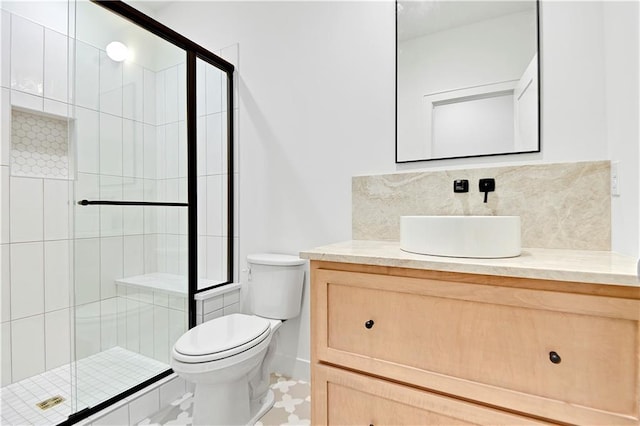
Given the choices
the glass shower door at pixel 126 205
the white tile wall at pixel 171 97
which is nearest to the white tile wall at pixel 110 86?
the glass shower door at pixel 126 205

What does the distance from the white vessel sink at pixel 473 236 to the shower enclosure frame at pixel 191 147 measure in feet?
4.52

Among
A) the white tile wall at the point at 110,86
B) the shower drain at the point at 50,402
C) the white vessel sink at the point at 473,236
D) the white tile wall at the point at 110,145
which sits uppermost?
the white tile wall at the point at 110,86

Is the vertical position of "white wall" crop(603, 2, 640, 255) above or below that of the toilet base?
above

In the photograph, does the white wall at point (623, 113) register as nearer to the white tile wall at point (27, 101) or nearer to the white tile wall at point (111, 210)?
the white tile wall at point (111, 210)

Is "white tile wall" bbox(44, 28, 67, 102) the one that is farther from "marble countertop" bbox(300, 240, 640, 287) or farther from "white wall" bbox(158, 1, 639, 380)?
"marble countertop" bbox(300, 240, 640, 287)

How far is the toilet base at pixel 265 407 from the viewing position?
1.46 m

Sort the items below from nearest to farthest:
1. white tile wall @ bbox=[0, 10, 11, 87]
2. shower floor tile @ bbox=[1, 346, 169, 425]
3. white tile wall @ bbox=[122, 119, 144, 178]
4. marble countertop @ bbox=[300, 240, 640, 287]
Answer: marble countertop @ bbox=[300, 240, 640, 287] → shower floor tile @ bbox=[1, 346, 169, 425] → white tile wall @ bbox=[122, 119, 144, 178] → white tile wall @ bbox=[0, 10, 11, 87]

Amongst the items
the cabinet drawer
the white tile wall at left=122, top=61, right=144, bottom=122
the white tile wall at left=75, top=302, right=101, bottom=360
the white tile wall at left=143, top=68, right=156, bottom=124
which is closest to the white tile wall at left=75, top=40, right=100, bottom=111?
the white tile wall at left=122, top=61, right=144, bottom=122

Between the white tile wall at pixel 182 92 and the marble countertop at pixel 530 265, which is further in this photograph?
the white tile wall at pixel 182 92

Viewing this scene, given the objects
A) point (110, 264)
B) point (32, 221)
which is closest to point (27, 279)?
point (32, 221)

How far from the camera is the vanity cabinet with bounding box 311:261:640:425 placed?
71 centimetres

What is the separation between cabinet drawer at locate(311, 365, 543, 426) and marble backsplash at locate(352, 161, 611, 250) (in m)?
0.68

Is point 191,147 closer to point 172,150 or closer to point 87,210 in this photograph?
point 172,150

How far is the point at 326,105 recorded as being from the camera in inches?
66.9
